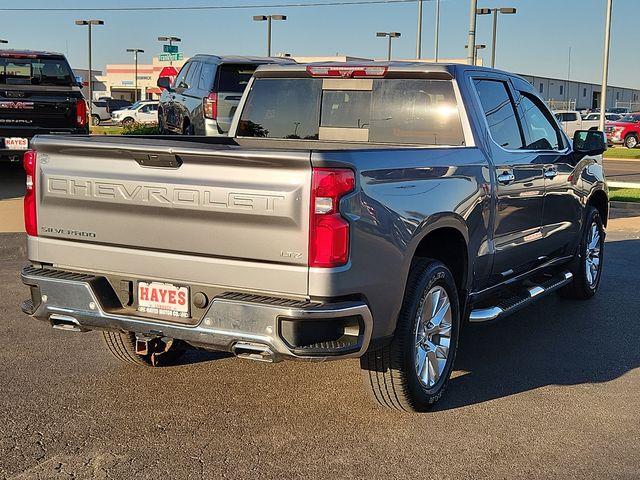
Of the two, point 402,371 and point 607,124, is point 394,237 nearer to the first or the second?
point 402,371

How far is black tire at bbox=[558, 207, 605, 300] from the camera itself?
25.2 ft

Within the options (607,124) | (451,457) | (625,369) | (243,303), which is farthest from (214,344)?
(607,124)

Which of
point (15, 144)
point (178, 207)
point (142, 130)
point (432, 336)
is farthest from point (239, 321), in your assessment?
point (142, 130)

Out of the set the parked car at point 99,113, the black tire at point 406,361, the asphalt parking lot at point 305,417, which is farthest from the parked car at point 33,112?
the parked car at point 99,113

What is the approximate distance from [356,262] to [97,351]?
2622mm

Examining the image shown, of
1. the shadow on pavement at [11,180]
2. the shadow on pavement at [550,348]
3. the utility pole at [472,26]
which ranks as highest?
the utility pole at [472,26]

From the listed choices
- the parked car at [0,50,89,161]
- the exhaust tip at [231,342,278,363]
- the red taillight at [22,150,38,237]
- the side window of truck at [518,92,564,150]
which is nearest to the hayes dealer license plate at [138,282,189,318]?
the exhaust tip at [231,342,278,363]

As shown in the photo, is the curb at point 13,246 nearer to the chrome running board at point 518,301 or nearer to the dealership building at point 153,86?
the chrome running board at point 518,301

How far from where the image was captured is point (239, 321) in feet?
13.4

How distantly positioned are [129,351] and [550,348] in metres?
3.04

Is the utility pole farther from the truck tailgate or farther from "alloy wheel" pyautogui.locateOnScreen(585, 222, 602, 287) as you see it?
the truck tailgate

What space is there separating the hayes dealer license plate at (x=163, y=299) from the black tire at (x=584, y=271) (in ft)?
14.6

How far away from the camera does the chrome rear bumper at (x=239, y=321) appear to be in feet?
13.1

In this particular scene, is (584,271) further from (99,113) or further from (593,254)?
(99,113)
